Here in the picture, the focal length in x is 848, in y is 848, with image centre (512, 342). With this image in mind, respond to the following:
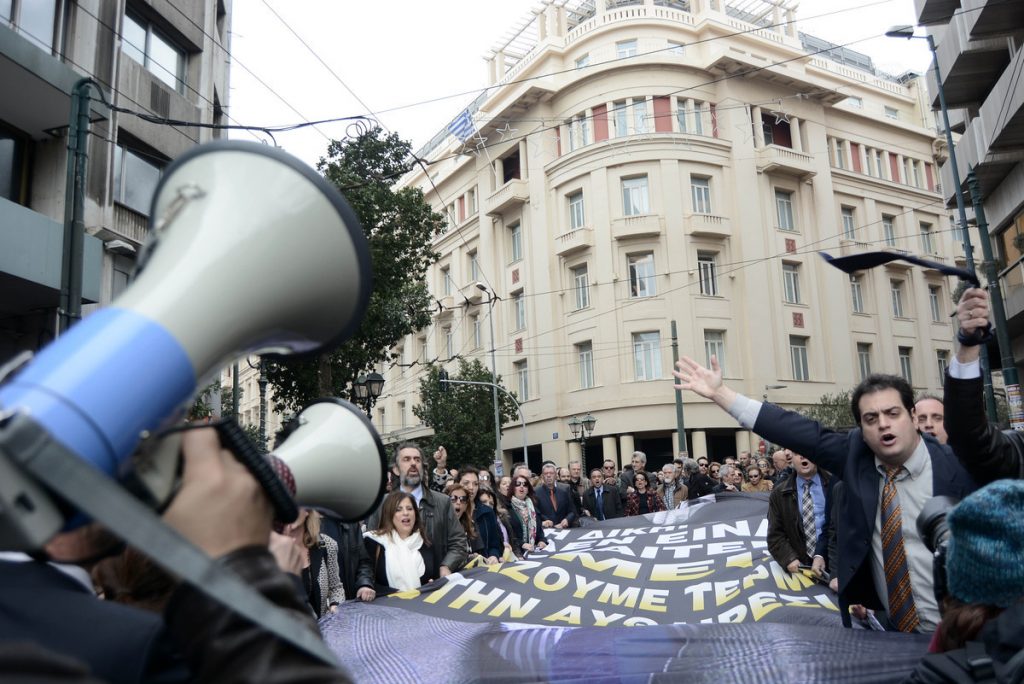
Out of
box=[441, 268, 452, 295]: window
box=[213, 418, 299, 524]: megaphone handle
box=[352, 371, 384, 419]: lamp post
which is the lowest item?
box=[213, 418, 299, 524]: megaphone handle

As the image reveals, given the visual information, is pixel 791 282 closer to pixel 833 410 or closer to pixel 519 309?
pixel 833 410

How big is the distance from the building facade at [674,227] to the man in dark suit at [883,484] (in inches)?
1125

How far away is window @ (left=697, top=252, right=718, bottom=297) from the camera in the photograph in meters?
34.5

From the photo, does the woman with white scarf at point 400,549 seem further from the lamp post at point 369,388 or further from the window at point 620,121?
the window at point 620,121

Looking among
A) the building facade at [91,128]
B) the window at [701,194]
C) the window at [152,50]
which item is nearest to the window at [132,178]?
the building facade at [91,128]

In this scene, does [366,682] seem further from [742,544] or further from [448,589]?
[742,544]

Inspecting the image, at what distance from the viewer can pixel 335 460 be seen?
1.55m

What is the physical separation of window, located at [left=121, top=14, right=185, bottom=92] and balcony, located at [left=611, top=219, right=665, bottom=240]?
1971cm

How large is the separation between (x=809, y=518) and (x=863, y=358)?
110ft

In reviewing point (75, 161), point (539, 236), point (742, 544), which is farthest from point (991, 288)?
point (539, 236)

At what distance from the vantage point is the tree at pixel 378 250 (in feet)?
76.7

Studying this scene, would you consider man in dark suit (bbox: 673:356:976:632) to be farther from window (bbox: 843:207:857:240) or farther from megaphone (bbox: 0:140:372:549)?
window (bbox: 843:207:857:240)

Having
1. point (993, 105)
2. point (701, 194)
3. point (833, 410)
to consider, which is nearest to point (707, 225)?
point (701, 194)

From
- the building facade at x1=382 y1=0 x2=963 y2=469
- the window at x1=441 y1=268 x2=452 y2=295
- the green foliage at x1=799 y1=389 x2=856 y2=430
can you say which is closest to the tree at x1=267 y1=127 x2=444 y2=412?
the building facade at x1=382 y1=0 x2=963 y2=469
